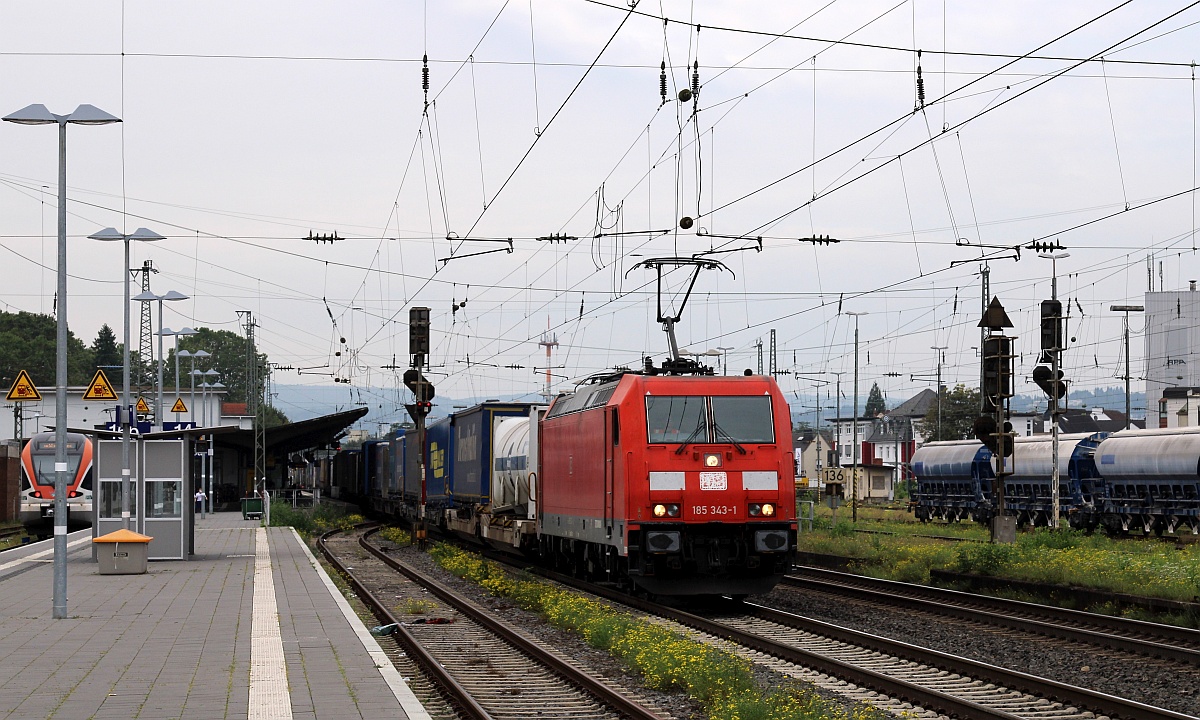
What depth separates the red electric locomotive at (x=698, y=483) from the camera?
1778 cm

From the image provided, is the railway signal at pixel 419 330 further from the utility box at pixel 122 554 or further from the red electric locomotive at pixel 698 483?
the red electric locomotive at pixel 698 483

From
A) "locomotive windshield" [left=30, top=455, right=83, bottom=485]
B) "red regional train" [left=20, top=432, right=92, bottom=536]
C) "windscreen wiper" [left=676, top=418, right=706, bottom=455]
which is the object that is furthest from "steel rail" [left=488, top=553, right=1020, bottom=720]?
"locomotive windshield" [left=30, top=455, right=83, bottom=485]

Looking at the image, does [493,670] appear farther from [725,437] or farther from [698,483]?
[725,437]

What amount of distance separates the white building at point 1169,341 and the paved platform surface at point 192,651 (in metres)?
73.9

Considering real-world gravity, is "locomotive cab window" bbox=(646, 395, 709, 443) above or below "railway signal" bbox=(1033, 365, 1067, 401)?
below

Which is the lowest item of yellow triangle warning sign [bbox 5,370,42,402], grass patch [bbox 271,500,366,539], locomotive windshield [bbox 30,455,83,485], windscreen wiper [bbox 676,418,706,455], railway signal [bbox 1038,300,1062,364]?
grass patch [bbox 271,500,366,539]

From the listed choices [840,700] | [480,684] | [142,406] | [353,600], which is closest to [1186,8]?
[840,700]

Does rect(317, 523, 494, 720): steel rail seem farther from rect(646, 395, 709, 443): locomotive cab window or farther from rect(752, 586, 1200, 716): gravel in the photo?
rect(752, 586, 1200, 716): gravel

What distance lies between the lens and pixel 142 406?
128 ft

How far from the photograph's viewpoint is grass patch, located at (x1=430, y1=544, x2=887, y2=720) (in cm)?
997

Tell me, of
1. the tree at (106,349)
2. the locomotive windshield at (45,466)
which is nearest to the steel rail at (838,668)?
the locomotive windshield at (45,466)

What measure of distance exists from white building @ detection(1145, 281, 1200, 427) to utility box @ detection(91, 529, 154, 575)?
7168 cm

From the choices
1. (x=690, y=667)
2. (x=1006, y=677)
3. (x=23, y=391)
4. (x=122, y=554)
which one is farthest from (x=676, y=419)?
(x=23, y=391)

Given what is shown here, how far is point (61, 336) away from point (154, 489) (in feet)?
35.0
